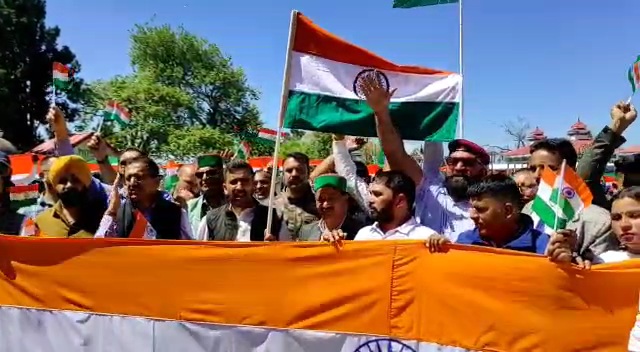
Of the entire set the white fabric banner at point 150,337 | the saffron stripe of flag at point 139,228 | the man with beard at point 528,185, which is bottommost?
the white fabric banner at point 150,337

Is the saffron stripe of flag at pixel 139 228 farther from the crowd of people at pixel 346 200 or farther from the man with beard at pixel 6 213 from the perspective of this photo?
the man with beard at pixel 6 213

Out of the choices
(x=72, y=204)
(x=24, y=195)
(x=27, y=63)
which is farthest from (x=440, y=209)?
(x=27, y=63)

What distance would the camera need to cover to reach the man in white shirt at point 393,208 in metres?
3.55

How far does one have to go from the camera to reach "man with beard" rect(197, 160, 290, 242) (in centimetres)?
422

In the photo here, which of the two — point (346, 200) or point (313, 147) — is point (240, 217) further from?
point (313, 147)

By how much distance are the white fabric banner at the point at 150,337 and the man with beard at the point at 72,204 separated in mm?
569

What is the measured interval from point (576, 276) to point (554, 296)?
138mm

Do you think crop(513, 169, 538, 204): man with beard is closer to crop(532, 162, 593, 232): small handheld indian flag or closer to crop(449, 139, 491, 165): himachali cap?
crop(449, 139, 491, 165): himachali cap

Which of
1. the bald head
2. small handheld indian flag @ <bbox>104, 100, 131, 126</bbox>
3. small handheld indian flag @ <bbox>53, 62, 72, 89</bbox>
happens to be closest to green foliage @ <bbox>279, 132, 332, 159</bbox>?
the bald head

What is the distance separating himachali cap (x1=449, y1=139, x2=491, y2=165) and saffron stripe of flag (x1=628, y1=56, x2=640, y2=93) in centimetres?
107

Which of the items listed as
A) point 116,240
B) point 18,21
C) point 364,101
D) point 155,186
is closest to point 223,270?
point 116,240

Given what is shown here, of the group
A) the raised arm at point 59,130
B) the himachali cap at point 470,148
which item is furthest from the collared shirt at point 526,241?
the raised arm at point 59,130

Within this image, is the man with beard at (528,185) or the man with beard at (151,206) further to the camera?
the man with beard at (528,185)

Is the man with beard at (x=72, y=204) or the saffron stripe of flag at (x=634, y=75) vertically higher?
the saffron stripe of flag at (x=634, y=75)
